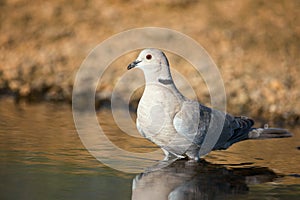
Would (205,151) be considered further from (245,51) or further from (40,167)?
(245,51)

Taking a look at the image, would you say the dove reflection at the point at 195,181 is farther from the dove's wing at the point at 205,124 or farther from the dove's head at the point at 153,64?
the dove's head at the point at 153,64

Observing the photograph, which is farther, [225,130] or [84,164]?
[225,130]

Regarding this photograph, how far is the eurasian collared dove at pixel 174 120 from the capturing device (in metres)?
6.75

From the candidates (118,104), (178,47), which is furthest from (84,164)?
(178,47)

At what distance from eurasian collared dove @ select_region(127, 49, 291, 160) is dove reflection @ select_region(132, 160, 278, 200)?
22 centimetres

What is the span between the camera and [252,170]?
693 cm

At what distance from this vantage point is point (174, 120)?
6781mm

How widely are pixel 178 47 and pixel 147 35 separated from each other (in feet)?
1.80

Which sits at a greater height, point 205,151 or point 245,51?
point 245,51

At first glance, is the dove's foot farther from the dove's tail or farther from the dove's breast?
the dove's tail

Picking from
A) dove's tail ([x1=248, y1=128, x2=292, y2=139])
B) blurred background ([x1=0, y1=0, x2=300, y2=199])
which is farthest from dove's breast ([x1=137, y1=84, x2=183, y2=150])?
dove's tail ([x1=248, y1=128, x2=292, y2=139])

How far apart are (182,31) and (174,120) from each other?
523cm

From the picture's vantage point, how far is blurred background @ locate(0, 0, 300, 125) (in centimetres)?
1109

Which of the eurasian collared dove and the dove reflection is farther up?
the eurasian collared dove
